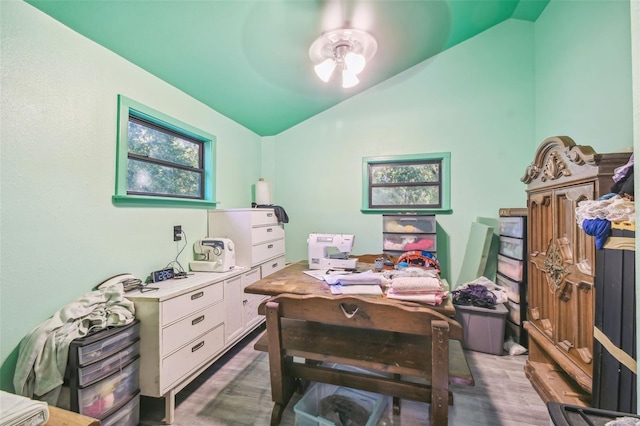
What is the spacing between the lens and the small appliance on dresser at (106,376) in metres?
1.35

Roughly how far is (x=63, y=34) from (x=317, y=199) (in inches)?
108

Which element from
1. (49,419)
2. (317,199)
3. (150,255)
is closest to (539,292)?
(317,199)

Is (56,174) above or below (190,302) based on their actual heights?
above

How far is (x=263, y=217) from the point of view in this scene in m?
2.94

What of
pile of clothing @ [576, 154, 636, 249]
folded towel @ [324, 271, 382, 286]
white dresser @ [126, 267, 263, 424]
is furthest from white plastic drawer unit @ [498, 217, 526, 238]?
white dresser @ [126, 267, 263, 424]

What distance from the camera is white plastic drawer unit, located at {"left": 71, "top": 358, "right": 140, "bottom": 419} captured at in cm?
136

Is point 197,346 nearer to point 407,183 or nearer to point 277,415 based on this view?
point 277,415

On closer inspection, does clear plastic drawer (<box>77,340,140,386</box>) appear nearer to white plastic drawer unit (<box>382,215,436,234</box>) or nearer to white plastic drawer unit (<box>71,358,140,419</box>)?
white plastic drawer unit (<box>71,358,140,419</box>)

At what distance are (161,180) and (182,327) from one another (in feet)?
4.42

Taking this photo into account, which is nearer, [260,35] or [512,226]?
[260,35]

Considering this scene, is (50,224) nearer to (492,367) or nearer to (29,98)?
(29,98)

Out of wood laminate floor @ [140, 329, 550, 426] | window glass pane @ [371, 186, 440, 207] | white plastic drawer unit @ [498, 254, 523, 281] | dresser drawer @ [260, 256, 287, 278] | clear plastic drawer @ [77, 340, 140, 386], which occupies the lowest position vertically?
wood laminate floor @ [140, 329, 550, 426]

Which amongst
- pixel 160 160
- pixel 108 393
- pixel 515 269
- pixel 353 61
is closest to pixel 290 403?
pixel 108 393

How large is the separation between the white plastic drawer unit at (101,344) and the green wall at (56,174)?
1.29 feet
